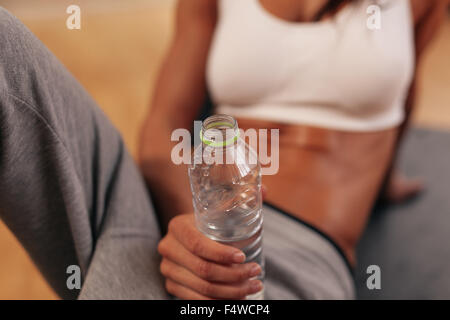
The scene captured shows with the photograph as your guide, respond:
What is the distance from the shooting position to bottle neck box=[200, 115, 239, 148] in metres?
0.47

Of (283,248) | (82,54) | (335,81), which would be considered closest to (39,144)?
(283,248)

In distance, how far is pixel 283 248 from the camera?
708mm

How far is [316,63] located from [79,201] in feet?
1.70

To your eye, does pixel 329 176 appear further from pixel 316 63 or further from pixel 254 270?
pixel 254 270

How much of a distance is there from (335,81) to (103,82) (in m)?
1.23

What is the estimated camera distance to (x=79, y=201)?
56 centimetres

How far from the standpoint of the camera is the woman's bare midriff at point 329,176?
0.81m

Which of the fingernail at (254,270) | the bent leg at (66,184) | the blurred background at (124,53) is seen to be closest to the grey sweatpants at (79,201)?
the bent leg at (66,184)

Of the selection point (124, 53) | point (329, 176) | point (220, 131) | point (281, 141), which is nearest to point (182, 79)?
point (281, 141)

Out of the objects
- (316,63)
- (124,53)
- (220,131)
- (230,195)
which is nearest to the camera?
(220,131)

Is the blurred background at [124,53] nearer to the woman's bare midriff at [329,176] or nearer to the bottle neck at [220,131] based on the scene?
the woman's bare midriff at [329,176]

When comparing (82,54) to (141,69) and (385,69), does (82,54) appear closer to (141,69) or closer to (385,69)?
(141,69)

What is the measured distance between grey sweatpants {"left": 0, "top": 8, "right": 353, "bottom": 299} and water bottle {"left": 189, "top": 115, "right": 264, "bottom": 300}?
9cm

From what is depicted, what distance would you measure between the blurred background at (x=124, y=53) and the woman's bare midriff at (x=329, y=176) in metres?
0.73
